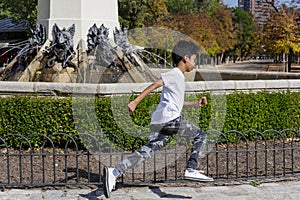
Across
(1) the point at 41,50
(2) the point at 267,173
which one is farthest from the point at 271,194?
(1) the point at 41,50

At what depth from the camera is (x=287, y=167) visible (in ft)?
25.5

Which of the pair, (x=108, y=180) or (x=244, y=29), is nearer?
(x=108, y=180)

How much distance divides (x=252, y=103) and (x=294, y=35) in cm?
2847

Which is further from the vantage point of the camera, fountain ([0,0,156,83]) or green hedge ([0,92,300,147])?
fountain ([0,0,156,83])

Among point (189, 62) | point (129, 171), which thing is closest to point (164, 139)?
point (189, 62)

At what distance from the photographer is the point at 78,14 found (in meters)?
12.3

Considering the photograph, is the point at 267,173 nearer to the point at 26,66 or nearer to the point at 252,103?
the point at 252,103

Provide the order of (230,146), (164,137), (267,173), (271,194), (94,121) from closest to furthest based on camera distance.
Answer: (164,137), (271,194), (267,173), (94,121), (230,146)

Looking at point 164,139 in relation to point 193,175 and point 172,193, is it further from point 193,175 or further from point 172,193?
point 172,193

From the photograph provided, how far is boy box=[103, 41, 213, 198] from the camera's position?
577cm

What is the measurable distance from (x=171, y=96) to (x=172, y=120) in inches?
11.0

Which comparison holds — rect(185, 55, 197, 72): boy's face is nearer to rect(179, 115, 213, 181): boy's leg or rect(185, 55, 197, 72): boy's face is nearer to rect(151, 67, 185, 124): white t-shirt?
rect(151, 67, 185, 124): white t-shirt

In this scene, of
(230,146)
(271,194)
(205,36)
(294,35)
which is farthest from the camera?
(205,36)

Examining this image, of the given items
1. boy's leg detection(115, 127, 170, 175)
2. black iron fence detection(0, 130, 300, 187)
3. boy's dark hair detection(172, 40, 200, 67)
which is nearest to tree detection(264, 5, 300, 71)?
black iron fence detection(0, 130, 300, 187)
